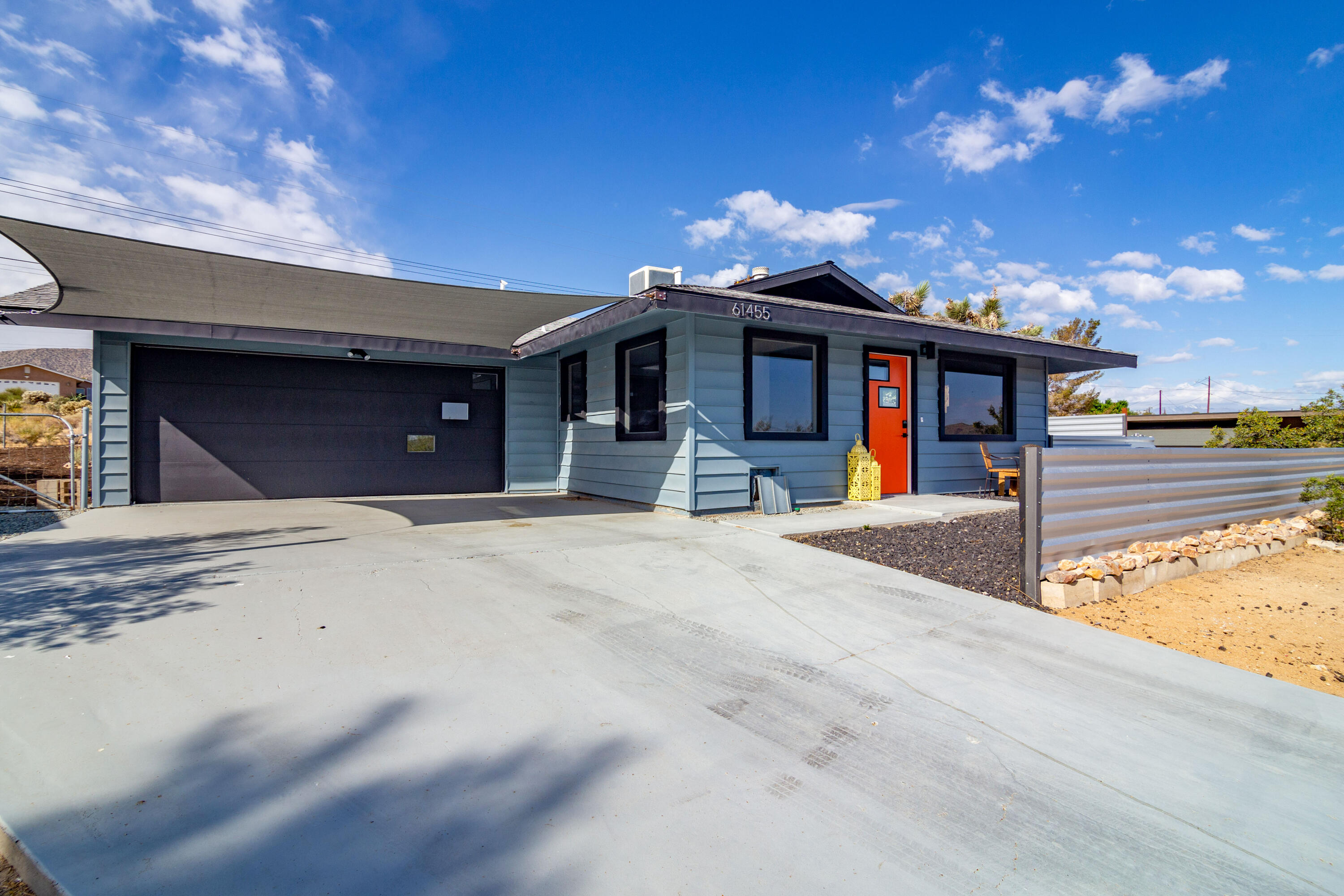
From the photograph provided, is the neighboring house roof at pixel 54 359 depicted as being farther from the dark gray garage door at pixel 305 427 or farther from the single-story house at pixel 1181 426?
the single-story house at pixel 1181 426

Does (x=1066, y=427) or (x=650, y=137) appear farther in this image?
(x=1066, y=427)

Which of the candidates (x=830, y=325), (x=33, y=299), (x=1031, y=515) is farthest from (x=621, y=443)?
(x=33, y=299)

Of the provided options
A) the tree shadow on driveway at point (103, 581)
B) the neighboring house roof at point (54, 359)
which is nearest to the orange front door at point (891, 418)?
the tree shadow on driveway at point (103, 581)

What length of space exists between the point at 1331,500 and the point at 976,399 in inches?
159

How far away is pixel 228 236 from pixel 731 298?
6954mm

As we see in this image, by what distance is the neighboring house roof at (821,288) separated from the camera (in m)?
7.88

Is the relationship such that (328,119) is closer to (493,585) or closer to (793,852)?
(493,585)

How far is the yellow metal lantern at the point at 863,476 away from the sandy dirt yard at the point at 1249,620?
129 inches

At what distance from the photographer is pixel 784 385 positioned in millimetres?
7344

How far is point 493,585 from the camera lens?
3758mm

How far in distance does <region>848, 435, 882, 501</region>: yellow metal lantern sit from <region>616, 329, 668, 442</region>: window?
2631mm

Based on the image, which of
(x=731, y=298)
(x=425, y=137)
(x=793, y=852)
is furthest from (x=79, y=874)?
(x=425, y=137)

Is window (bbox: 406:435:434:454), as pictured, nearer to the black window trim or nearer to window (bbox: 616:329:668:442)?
window (bbox: 616:329:668:442)

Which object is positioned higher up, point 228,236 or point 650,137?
point 650,137
